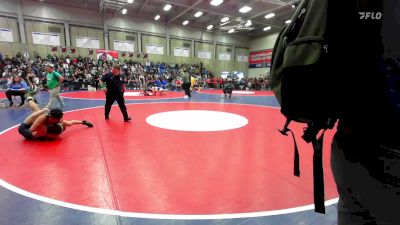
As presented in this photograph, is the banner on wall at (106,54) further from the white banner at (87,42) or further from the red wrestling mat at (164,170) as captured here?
the red wrestling mat at (164,170)

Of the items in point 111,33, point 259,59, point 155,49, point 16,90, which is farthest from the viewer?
point 259,59

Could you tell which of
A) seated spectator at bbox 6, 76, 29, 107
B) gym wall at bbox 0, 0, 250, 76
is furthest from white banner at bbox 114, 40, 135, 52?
seated spectator at bbox 6, 76, 29, 107

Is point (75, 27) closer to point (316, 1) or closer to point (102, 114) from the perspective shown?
point (102, 114)

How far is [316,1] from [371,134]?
0.48 m

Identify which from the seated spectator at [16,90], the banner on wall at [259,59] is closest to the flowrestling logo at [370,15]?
the seated spectator at [16,90]

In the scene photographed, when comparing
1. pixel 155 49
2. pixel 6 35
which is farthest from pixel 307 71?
pixel 155 49

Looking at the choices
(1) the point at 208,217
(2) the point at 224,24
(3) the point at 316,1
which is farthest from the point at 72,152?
(2) the point at 224,24

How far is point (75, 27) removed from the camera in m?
21.7

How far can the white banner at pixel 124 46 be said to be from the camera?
23.9 m

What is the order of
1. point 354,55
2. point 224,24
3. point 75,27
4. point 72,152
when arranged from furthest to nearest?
point 224,24, point 75,27, point 72,152, point 354,55

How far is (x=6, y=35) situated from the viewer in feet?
62.2

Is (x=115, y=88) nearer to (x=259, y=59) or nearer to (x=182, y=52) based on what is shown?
(x=182, y=52)

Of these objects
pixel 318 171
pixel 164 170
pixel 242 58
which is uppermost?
pixel 242 58

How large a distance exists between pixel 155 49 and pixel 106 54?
5540mm
